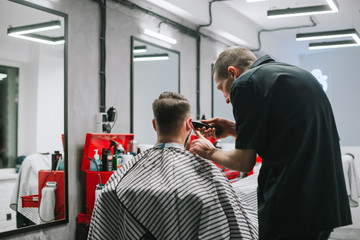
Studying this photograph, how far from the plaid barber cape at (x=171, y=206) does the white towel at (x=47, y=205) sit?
5.95ft

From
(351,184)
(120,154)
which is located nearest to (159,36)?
(120,154)

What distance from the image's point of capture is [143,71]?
15.6 feet

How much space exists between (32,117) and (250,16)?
463cm

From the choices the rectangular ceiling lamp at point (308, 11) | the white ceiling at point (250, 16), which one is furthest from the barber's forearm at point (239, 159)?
the rectangular ceiling lamp at point (308, 11)

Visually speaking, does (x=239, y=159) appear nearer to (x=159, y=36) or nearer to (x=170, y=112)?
(x=170, y=112)

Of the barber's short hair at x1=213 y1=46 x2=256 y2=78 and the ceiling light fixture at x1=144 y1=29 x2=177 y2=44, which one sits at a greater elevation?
the ceiling light fixture at x1=144 y1=29 x2=177 y2=44

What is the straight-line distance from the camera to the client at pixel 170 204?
5.67 feet

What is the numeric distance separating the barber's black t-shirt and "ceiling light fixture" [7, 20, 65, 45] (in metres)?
2.45

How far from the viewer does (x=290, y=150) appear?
1.34m

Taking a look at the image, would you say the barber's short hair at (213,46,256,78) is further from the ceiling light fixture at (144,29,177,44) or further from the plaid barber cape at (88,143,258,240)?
the ceiling light fixture at (144,29,177,44)

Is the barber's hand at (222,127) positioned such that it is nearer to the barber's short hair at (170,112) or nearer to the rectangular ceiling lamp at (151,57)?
the barber's short hair at (170,112)

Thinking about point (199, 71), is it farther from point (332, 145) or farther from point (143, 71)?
point (332, 145)

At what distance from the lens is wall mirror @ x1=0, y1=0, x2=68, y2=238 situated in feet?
10.3

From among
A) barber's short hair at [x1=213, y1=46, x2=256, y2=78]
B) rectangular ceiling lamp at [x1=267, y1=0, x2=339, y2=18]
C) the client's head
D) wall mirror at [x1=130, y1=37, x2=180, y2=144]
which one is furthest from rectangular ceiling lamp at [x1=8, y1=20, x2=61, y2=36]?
rectangular ceiling lamp at [x1=267, y1=0, x2=339, y2=18]
